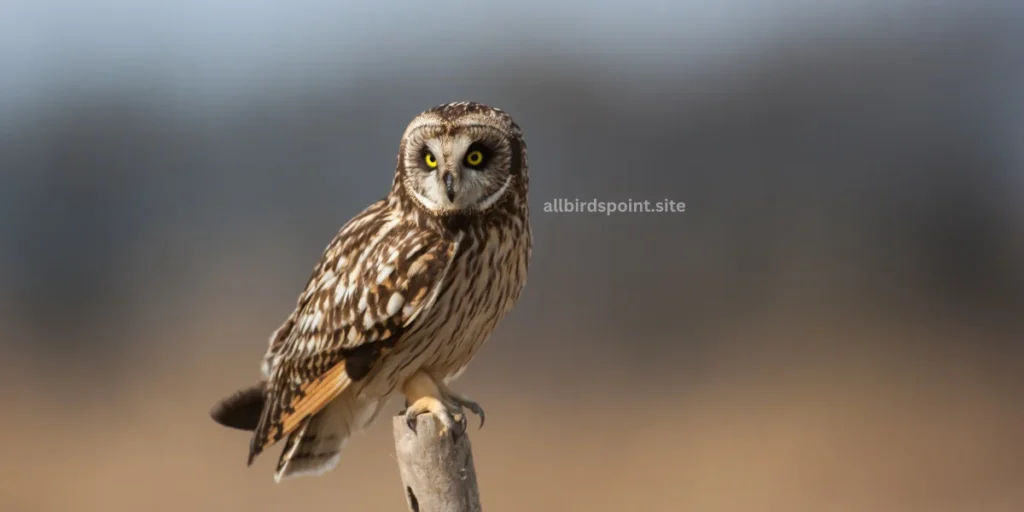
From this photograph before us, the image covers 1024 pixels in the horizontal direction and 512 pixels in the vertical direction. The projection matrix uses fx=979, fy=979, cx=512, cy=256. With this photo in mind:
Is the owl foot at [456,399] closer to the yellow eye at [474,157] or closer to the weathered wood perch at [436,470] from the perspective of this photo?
the weathered wood perch at [436,470]

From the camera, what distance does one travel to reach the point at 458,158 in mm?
2359

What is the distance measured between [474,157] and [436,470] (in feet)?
2.54

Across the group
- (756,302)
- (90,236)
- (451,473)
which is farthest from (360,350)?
(90,236)

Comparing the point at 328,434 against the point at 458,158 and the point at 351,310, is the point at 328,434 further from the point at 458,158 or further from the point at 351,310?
the point at 458,158

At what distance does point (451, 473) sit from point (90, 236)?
10.9 meters

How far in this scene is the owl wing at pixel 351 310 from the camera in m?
2.45

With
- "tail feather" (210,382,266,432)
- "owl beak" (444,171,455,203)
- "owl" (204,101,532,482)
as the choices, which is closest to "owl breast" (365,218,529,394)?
"owl" (204,101,532,482)

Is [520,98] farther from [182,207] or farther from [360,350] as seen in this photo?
[360,350]

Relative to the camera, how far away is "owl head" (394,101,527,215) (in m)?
2.37

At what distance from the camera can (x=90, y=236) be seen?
12016 mm

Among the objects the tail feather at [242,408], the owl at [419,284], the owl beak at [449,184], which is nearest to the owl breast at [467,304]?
the owl at [419,284]

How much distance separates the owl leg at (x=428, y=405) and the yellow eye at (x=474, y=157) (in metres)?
0.62

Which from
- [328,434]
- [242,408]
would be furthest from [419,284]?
[242,408]

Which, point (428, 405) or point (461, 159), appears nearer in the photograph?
point (461, 159)
